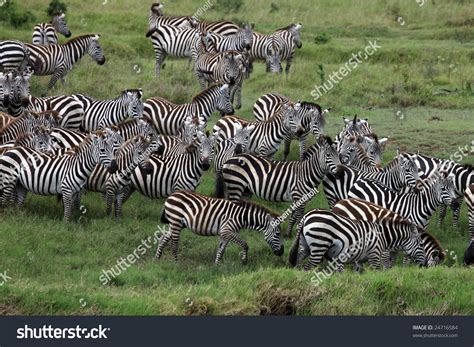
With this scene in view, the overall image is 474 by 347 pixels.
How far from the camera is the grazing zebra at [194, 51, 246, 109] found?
2206 centimetres

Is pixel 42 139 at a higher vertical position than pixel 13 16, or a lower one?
lower

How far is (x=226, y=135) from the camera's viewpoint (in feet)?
62.2

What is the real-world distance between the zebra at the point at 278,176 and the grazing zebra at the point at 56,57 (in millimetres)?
6939

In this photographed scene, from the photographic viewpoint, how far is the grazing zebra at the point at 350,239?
1452 centimetres

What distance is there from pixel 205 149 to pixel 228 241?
7.06 feet

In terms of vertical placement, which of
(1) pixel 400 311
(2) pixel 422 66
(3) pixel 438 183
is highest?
(2) pixel 422 66

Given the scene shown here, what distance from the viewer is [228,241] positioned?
15.5 metres

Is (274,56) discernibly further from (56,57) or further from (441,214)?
(441,214)
